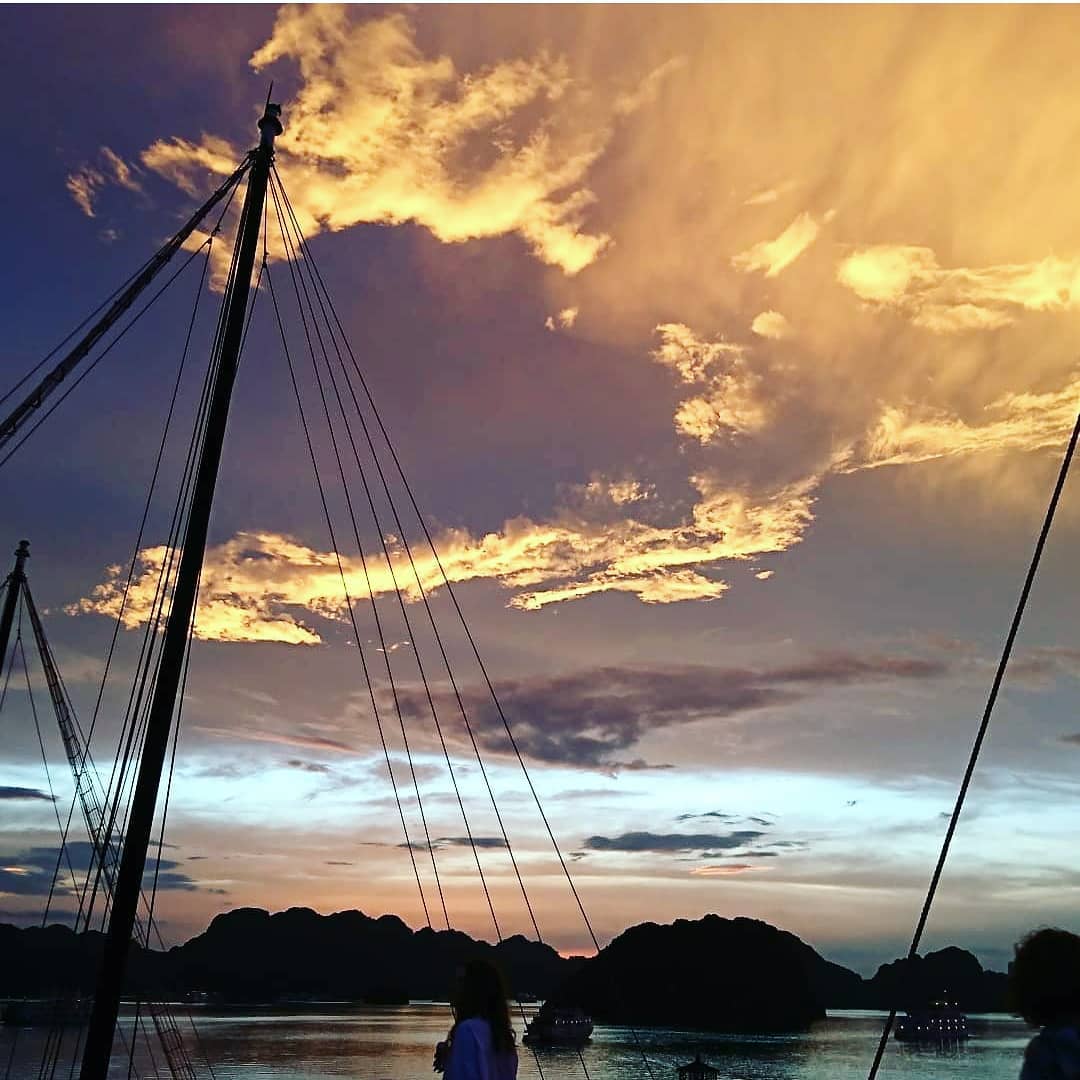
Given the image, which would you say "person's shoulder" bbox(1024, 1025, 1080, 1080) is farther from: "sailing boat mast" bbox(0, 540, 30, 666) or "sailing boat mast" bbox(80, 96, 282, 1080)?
"sailing boat mast" bbox(0, 540, 30, 666)

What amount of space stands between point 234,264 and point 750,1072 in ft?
706

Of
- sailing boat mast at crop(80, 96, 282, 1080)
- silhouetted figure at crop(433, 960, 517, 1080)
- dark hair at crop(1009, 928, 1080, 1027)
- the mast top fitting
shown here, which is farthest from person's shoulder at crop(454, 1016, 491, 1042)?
the mast top fitting

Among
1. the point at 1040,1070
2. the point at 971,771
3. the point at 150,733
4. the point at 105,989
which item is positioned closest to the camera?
the point at 1040,1070

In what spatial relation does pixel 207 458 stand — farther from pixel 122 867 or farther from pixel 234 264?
pixel 122 867

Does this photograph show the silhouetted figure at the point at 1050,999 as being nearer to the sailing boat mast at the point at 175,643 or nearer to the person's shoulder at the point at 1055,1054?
the person's shoulder at the point at 1055,1054

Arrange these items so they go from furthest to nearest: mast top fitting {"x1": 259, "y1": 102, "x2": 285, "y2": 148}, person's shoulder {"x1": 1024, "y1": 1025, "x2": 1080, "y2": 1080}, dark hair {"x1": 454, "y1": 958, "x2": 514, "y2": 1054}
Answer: mast top fitting {"x1": 259, "y1": 102, "x2": 285, "y2": 148} < dark hair {"x1": 454, "y1": 958, "x2": 514, "y2": 1054} < person's shoulder {"x1": 1024, "y1": 1025, "x2": 1080, "y2": 1080}

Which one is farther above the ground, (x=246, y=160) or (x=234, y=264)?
(x=246, y=160)

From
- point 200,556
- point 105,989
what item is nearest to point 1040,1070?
point 105,989

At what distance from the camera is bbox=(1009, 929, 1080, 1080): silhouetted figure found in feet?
13.7

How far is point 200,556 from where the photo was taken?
15133 mm

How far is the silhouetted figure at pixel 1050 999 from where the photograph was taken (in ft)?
13.7

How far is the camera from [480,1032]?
6.59m

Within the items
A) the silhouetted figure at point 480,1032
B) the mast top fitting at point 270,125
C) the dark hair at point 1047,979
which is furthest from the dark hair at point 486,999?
the mast top fitting at point 270,125

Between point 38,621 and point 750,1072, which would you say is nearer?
point 38,621
